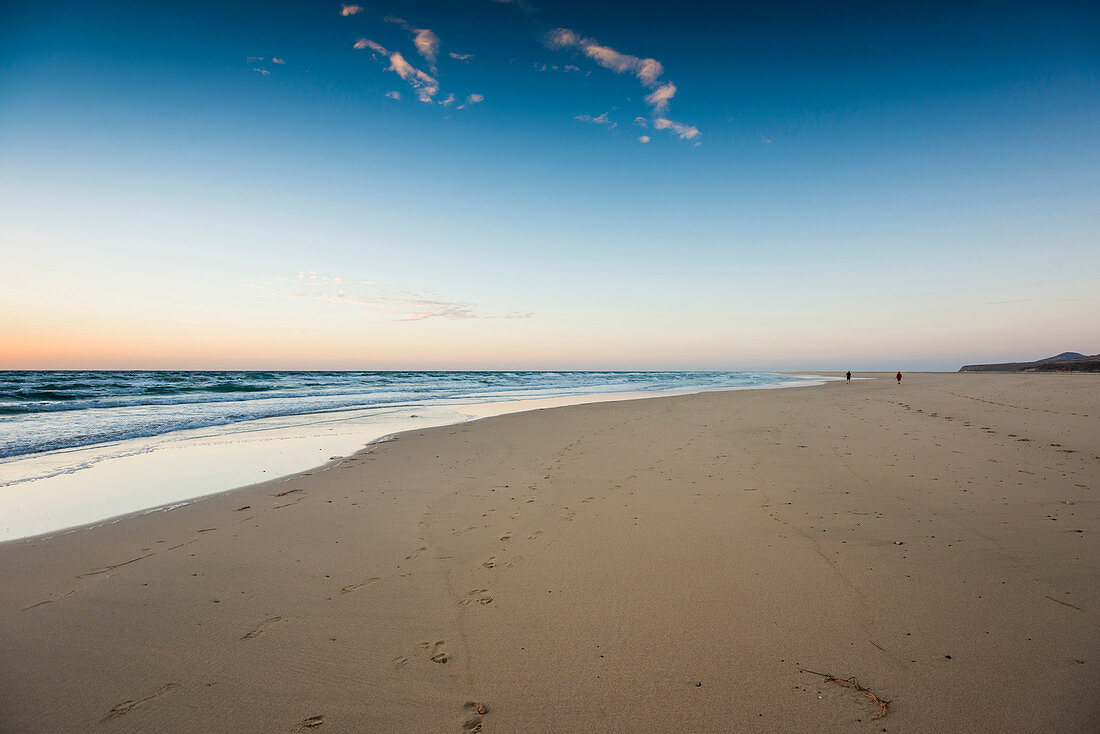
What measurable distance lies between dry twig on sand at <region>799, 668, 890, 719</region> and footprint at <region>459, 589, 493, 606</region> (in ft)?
6.97

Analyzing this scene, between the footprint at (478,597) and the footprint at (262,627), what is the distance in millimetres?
1294

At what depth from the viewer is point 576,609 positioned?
11.2 ft

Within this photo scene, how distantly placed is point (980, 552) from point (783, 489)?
226 cm

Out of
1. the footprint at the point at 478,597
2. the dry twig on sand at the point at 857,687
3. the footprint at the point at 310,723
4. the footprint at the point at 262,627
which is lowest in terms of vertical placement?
the footprint at the point at 310,723

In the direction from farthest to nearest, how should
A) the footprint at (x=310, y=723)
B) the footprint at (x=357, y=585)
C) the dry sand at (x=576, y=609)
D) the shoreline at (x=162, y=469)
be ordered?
the shoreline at (x=162, y=469) < the footprint at (x=357, y=585) < the dry sand at (x=576, y=609) < the footprint at (x=310, y=723)

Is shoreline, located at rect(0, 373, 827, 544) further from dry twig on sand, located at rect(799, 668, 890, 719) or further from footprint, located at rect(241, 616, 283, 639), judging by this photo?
dry twig on sand, located at rect(799, 668, 890, 719)

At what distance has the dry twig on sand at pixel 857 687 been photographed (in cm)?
238

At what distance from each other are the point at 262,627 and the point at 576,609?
220cm

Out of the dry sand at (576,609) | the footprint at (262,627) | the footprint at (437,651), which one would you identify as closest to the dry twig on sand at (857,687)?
the dry sand at (576,609)

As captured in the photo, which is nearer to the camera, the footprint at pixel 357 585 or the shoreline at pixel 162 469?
the footprint at pixel 357 585

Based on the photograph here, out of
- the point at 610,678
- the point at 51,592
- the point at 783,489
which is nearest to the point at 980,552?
the point at 783,489

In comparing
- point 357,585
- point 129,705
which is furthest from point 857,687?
point 129,705

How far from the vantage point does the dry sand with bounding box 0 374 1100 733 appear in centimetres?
246

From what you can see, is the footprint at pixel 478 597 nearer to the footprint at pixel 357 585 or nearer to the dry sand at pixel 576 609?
the dry sand at pixel 576 609
